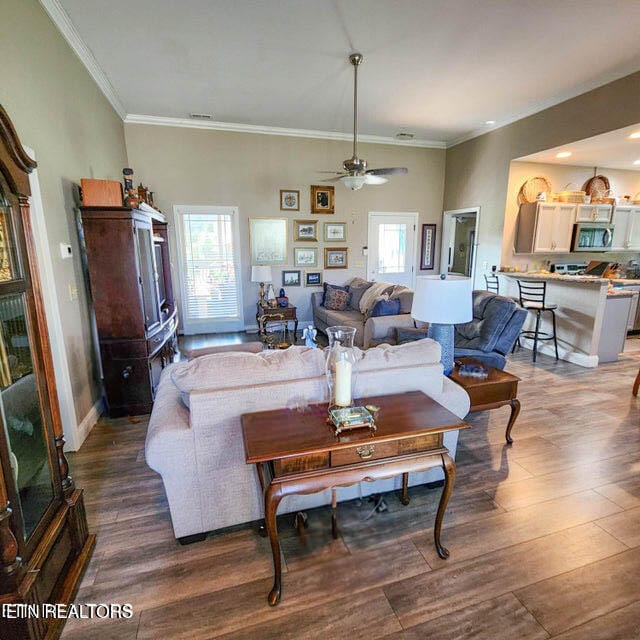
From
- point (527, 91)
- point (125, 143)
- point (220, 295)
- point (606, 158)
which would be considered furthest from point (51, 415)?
point (606, 158)

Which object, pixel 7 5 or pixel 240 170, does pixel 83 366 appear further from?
pixel 240 170

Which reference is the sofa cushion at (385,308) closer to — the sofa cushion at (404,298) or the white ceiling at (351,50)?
the sofa cushion at (404,298)

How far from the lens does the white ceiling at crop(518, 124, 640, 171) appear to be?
420 cm

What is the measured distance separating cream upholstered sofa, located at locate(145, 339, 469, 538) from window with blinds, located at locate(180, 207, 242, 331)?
4.11m

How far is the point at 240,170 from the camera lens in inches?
220

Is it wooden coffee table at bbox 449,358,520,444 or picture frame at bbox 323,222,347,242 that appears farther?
picture frame at bbox 323,222,347,242

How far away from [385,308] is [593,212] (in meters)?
4.18

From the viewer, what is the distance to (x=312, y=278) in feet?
20.5

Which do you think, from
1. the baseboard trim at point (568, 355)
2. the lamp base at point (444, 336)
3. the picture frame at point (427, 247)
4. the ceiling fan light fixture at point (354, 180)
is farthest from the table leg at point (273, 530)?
the picture frame at point (427, 247)

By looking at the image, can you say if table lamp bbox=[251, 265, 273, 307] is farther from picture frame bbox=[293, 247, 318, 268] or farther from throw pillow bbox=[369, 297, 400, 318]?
throw pillow bbox=[369, 297, 400, 318]

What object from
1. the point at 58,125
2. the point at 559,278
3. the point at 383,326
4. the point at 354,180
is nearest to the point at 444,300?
the point at 383,326

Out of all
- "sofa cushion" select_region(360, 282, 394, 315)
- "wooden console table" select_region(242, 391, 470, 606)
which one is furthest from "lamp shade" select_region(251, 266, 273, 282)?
"wooden console table" select_region(242, 391, 470, 606)

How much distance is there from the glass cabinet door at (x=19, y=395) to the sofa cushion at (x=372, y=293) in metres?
3.78

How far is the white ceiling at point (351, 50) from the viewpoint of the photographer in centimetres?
277
